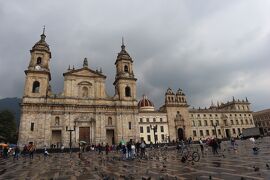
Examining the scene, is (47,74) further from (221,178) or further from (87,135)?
(221,178)

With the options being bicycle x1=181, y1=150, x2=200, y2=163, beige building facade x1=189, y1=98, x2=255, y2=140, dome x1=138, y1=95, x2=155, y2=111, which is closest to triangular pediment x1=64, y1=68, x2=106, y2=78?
dome x1=138, y1=95, x2=155, y2=111

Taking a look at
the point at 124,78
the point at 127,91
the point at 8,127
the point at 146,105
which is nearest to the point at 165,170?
the point at 124,78

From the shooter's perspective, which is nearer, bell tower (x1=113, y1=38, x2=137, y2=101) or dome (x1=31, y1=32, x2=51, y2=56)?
A: dome (x1=31, y1=32, x2=51, y2=56)

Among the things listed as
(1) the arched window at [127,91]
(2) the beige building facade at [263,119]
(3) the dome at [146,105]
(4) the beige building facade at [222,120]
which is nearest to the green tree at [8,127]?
(1) the arched window at [127,91]

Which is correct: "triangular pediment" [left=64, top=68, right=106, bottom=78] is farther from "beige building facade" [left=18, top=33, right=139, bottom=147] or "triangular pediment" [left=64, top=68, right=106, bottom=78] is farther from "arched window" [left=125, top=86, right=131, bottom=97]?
"arched window" [left=125, top=86, right=131, bottom=97]

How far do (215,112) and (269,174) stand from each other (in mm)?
70712

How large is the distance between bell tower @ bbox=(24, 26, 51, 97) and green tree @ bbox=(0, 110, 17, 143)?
67.1 ft

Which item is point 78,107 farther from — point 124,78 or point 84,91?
point 124,78

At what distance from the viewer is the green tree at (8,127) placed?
181ft

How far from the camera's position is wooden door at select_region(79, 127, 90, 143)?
4310 centimetres

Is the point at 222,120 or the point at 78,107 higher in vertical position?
the point at 78,107

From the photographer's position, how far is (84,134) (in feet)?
143

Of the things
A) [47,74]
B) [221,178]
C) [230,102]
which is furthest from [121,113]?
[230,102]

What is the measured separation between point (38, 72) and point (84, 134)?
16474 millimetres
